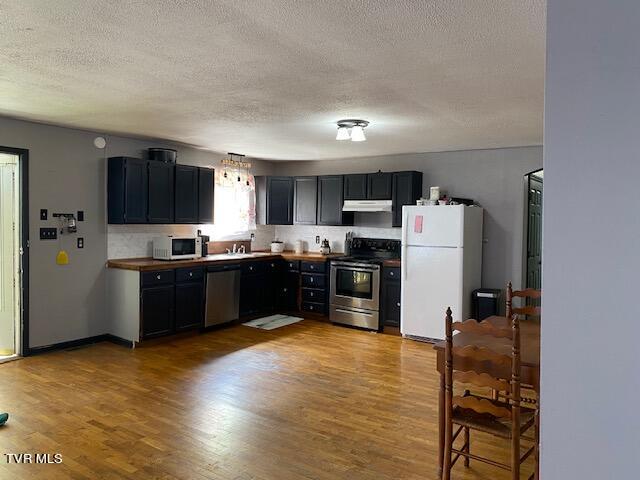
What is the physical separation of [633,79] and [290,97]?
8.45ft

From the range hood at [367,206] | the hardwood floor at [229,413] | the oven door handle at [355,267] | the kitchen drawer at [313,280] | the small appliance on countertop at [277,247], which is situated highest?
the range hood at [367,206]

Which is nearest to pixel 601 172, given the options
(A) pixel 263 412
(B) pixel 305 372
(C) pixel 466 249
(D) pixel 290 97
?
(D) pixel 290 97

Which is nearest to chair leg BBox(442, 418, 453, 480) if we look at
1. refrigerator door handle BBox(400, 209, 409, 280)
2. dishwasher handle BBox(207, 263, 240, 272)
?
refrigerator door handle BBox(400, 209, 409, 280)

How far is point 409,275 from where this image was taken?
577 centimetres

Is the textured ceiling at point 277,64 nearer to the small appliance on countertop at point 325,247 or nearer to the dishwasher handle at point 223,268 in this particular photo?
the dishwasher handle at point 223,268

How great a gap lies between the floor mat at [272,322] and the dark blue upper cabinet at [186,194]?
163 centimetres

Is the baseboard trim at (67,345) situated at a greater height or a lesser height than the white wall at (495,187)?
lesser

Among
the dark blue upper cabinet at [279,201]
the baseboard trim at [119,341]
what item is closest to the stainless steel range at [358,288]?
the dark blue upper cabinet at [279,201]

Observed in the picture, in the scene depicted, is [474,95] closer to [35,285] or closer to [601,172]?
[601,172]

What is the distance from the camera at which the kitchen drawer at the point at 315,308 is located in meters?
6.77

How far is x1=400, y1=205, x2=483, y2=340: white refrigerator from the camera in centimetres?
545

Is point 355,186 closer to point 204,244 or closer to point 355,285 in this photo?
point 355,285

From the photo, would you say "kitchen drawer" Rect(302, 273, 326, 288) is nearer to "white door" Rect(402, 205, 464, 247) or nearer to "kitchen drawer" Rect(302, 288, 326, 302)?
"kitchen drawer" Rect(302, 288, 326, 302)

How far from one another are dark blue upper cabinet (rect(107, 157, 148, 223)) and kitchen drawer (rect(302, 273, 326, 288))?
8.01ft
